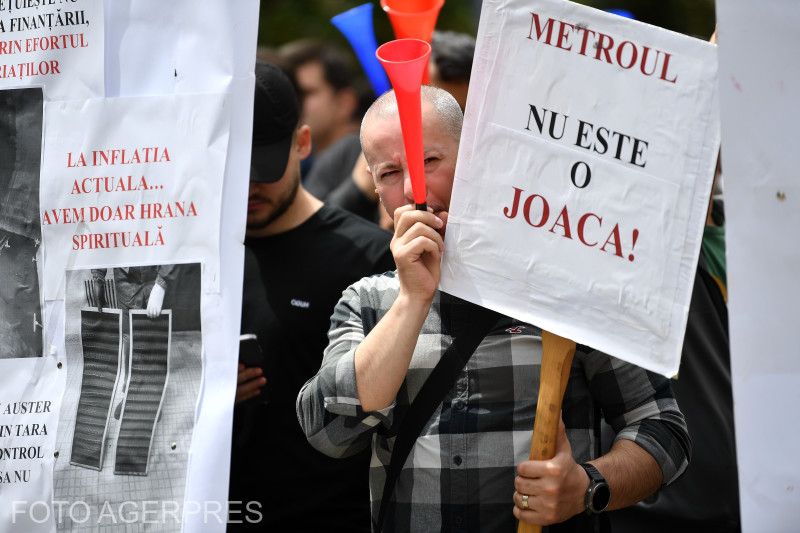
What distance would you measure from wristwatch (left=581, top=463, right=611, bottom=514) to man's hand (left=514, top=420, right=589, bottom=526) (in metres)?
0.02

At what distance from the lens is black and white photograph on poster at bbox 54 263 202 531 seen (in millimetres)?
1882

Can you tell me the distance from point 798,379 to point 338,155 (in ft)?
12.1

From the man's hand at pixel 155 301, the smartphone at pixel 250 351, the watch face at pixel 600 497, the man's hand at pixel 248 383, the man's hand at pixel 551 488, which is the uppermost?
the man's hand at pixel 155 301

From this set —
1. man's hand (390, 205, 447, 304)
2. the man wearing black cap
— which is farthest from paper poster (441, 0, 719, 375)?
the man wearing black cap

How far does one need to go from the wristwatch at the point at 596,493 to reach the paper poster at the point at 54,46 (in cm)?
129

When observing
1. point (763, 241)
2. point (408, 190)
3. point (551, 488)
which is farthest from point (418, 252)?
point (763, 241)

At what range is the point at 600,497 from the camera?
1.82 meters

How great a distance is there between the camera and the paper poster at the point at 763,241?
4.94 feet

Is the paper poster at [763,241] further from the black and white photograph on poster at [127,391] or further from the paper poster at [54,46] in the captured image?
the paper poster at [54,46]

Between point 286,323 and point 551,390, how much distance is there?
117 cm

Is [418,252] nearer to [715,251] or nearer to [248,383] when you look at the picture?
[248,383]

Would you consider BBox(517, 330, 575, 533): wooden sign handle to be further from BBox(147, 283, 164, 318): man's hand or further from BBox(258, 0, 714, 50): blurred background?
BBox(258, 0, 714, 50): blurred background

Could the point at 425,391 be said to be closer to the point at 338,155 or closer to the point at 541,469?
the point at 541,469

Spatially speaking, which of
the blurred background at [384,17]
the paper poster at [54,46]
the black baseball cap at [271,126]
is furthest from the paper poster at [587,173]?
the blurred background at [384,17]
